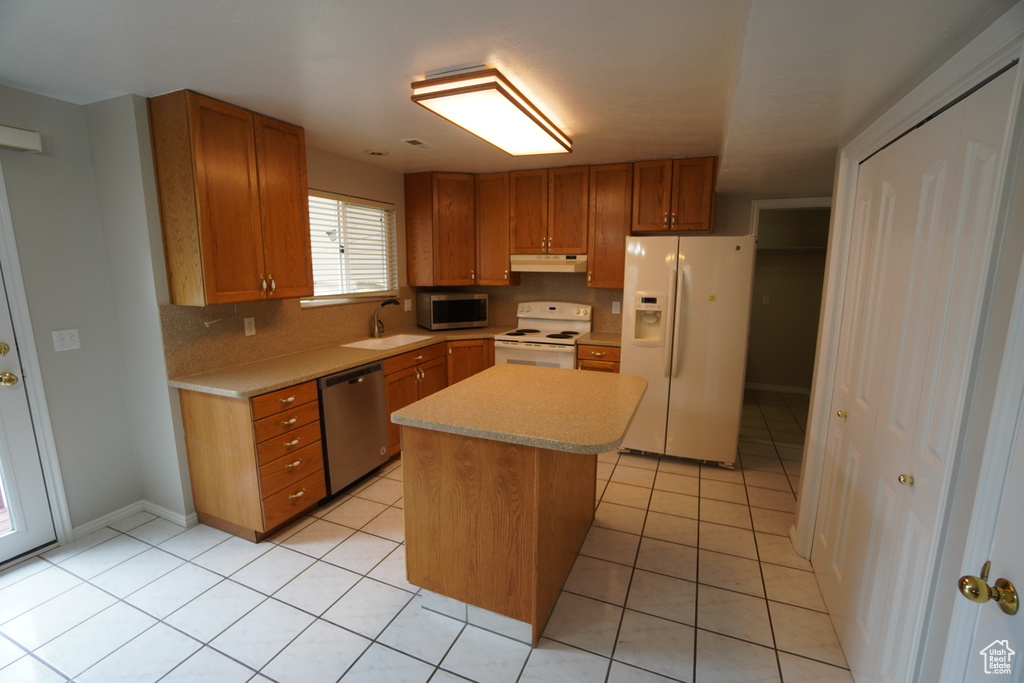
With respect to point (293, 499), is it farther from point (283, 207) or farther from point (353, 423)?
point (283, 207)

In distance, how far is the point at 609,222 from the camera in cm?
382

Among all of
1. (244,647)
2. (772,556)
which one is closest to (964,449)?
(772,556)

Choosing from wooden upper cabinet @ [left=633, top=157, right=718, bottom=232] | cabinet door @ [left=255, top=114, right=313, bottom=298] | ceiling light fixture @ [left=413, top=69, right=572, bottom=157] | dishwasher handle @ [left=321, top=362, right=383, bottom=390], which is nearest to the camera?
ceiling light fixture @ [left=413, top=69, right=572, bottom=157]

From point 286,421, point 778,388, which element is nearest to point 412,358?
point 286,421

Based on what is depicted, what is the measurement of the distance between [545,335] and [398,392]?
1.42 m

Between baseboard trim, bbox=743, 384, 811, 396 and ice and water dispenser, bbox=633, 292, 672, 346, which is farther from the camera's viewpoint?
baseboard trim, bbox=743, 384, 811, 396

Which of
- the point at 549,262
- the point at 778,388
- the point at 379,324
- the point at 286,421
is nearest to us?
the point at 286,421

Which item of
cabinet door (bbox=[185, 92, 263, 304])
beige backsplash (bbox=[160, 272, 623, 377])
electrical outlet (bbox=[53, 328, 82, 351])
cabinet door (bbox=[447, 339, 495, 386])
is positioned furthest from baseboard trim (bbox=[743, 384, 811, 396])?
electrical outlet (bbox=[53, 328, 82, 351])

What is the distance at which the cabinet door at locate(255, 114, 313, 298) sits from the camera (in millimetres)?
2588

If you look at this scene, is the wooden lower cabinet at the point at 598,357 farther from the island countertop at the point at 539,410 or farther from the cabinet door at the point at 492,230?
the island countertop at the point at 539,410

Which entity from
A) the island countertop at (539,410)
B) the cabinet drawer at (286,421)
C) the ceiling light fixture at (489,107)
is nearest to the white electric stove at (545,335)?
the island countertop at (539,410)

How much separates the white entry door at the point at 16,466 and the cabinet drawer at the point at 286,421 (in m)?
1.16

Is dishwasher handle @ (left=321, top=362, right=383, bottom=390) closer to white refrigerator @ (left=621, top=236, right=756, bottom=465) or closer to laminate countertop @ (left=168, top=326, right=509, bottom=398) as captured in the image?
laminate countertop @ (left=168, top=326, right=509, bottom=398)

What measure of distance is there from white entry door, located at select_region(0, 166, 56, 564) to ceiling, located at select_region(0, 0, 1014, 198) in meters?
1.20
